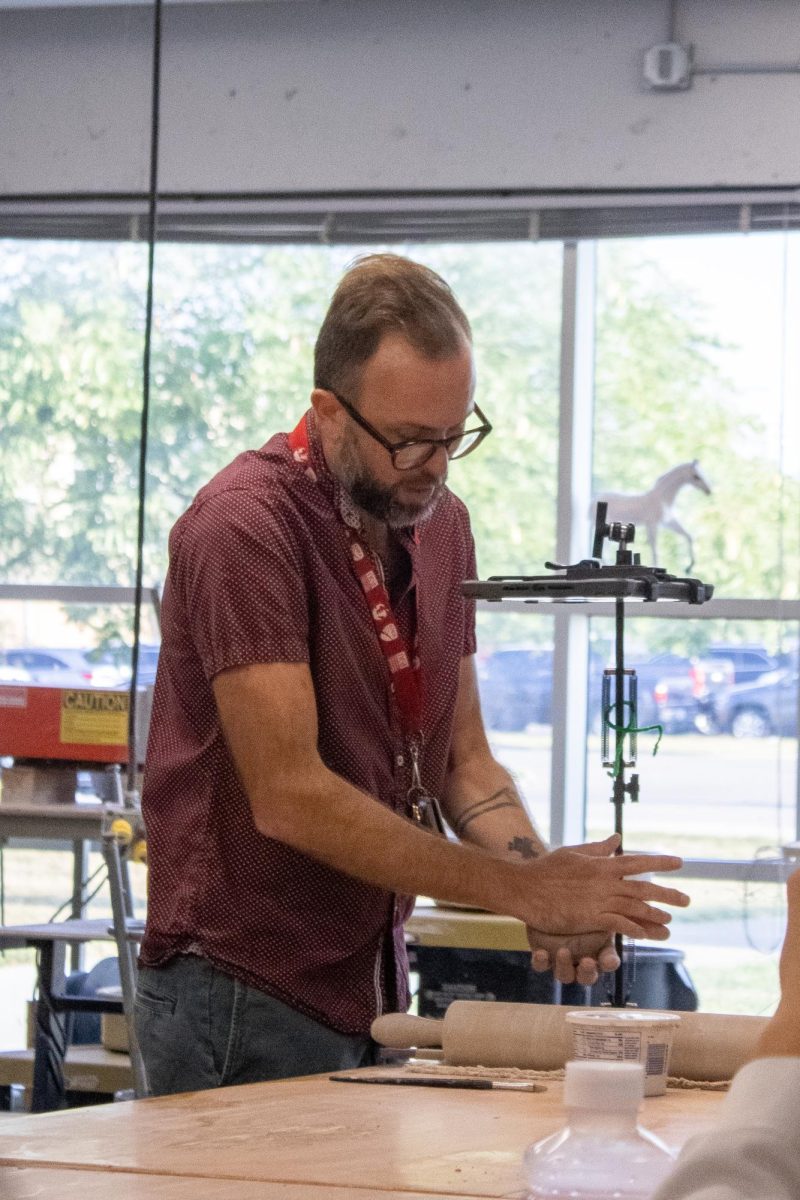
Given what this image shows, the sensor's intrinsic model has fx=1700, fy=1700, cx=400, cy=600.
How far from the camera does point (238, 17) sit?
5.29 metres

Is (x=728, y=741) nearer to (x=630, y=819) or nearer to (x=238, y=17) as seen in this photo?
(x=630, y=819)

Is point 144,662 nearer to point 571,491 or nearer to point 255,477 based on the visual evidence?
point 571,491

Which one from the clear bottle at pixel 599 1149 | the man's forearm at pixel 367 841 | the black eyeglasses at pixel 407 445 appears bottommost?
the clear bottle at pixel 599 1149

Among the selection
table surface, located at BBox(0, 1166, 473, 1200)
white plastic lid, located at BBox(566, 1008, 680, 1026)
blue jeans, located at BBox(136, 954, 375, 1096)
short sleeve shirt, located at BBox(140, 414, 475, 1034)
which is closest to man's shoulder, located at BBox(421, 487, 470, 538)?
short sleeve shirt, located at BBox(140, 414, 475, 1034)

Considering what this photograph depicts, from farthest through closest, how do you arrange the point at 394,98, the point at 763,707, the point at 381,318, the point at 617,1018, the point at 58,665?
the point at 58,665 → the point at 394,98 → the point at 763,707 → the point at 381,318 → the point at 617,1018

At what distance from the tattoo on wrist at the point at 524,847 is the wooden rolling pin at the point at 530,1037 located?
0.32m

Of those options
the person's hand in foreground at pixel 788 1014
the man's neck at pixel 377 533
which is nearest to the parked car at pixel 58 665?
the man's neck at pixel 377 533

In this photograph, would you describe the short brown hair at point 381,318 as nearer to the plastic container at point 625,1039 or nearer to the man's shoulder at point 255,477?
the man's shoulder at point 255,477

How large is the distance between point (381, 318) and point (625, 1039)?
2.59ft

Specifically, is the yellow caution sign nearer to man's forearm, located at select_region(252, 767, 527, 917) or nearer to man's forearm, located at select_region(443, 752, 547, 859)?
man's forearm, located at select_region(443, 752, 547, 859)

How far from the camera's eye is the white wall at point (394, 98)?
4926 mm

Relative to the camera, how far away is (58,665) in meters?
5.51

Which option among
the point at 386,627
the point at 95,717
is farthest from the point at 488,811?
the point at 95,717

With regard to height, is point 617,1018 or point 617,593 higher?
point 617,593
